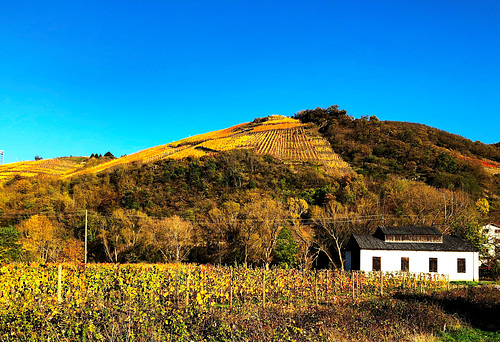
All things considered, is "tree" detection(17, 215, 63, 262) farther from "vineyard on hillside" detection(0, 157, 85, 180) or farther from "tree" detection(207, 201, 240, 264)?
"vineyard on hillside" detection(0, 157, 85, 180)

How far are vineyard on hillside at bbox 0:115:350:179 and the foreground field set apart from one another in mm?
55177

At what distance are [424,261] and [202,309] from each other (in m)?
28.4

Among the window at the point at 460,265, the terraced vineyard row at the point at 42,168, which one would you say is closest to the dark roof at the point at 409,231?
the window at the point at 460,265

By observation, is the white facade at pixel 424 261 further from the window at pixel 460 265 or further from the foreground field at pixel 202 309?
the foreground field at pixel 202 309

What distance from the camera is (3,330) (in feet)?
30.5

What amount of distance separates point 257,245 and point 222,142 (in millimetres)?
64698

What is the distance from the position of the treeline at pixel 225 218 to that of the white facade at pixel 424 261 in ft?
17.0

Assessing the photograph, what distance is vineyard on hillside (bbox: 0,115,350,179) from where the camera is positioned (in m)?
84.4

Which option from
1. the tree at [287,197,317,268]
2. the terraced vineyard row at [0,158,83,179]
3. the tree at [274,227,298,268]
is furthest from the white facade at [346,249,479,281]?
the terraced vineyard row at [0,158,83,179]

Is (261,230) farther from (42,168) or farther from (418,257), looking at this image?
(42,168)

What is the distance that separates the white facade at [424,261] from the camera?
33500 millimetres

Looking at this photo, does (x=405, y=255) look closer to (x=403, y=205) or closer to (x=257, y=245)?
(x=257, y=245)

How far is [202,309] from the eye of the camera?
1062cm

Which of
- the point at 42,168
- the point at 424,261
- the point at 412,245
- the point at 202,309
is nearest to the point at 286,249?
the point at 412,245
